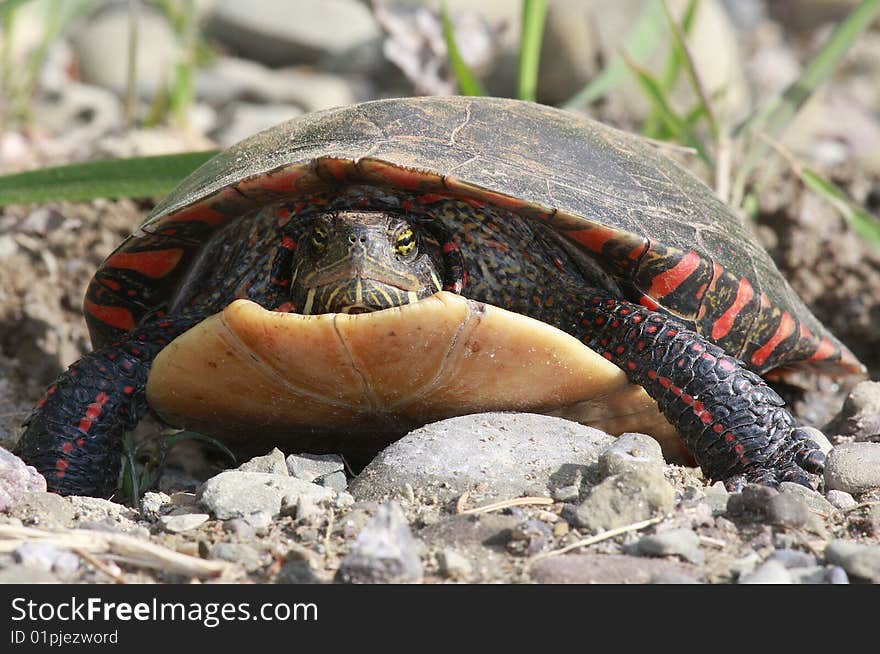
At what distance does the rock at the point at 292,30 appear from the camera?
9.25 metres

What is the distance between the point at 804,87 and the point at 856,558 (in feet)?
11.2

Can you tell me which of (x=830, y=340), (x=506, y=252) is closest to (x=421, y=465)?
(x=506, y=252)

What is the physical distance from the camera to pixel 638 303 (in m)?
3.09

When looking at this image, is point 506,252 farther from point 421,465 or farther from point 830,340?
point 830,340

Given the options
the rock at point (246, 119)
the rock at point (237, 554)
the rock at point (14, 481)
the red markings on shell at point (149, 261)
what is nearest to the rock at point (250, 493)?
the rock at point (237, 554)

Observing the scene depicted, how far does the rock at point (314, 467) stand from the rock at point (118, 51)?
5838mm

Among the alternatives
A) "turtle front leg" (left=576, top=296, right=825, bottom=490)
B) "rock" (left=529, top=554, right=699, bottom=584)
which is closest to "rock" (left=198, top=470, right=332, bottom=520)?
"rock" (left=529, top=554, right=699, bottom=584)

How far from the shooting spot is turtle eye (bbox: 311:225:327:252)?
9.31 feet

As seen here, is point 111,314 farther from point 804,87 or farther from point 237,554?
point 804,87

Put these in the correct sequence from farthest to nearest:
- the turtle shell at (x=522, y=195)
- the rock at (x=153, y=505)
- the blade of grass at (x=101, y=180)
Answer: the blade of grass at (x=101, y=180) < the turtle shell at (x=522, y=195) < the rock at (x=153, y=505)

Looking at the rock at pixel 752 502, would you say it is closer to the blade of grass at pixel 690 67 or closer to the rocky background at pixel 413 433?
the rocky background at pixel 413 433

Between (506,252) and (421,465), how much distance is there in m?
0.89

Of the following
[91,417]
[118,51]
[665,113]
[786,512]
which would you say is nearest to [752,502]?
[786,512]

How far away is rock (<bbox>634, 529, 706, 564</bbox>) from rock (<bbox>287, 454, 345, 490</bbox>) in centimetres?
94
